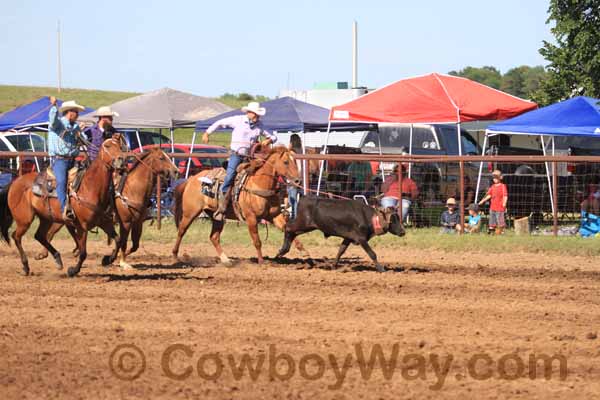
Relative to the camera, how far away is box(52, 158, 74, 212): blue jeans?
1303 centimetres

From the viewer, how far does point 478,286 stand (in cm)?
1228

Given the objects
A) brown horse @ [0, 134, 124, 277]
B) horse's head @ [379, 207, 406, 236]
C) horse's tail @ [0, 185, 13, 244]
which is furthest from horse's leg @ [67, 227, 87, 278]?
horse's head @ [379, 207, 406, 236]

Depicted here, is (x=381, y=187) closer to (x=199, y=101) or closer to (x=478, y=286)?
(x=478, y=286)

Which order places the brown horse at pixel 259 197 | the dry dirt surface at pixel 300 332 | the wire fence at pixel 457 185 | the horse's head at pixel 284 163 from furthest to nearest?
1. the wire fence at pixel 457 185
2. the brown horse at pixel 259 197
3. the horse's head at pixel 284 163
4. the dry dirt surface at pixel 300 332

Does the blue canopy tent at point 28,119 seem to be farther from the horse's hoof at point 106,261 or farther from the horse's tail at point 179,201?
the horse's hoof at point 106,261

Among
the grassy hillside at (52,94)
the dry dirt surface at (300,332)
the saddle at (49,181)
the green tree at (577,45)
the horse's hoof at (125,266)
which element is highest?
the grassy hillside at (52,94)

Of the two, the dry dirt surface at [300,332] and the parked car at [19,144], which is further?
the parked car at [19,144]

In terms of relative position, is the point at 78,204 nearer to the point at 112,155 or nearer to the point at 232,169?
the point at 112,155

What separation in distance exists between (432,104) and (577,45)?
369 cm

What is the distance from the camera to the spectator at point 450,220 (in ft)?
61.0

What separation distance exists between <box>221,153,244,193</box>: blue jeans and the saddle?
2458 millimetres

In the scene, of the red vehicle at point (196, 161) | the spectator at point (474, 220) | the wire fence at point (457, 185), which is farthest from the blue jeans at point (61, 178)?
the spectator at point (474, 220)

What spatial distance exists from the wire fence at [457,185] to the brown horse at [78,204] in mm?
4703

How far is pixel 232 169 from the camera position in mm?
14867
